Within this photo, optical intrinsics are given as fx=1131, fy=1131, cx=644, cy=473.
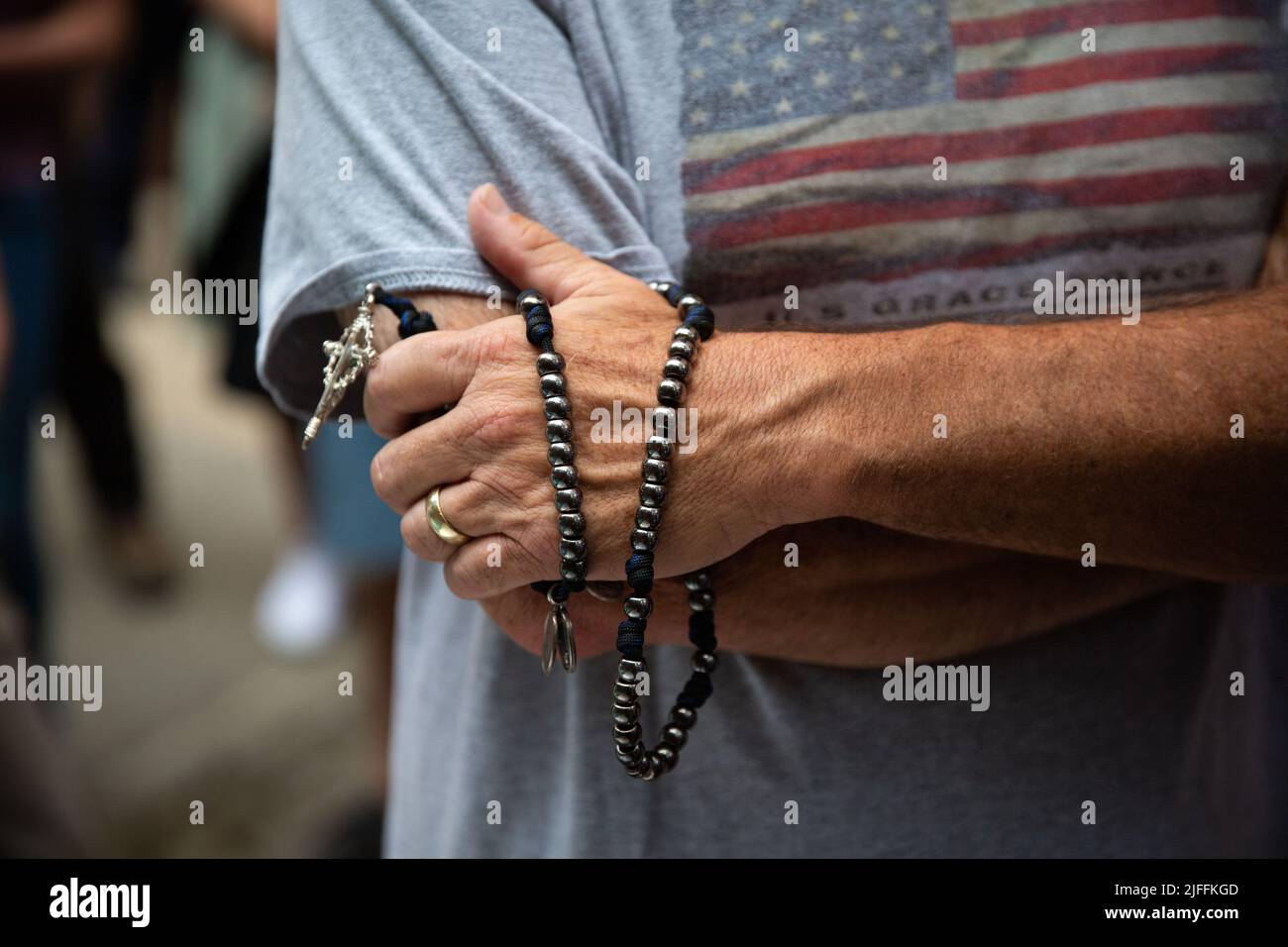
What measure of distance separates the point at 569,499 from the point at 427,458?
0.14 metres

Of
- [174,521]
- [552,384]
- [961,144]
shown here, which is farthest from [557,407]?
[174,521]

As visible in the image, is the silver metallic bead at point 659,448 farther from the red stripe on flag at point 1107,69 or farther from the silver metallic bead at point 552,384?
the red stripe on flag at point 1107,69

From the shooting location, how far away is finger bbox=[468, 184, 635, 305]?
102 cm

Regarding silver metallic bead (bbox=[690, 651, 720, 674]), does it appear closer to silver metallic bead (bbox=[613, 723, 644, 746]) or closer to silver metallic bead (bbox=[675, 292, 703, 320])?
silver metallic bead (bbox=[613, 723, 644, 746])

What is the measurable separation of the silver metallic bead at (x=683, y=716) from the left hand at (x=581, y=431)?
172 mm

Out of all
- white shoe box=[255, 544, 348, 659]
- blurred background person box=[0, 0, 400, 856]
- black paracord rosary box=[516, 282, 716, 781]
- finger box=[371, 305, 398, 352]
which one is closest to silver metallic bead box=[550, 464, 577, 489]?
black paracord rosary box=[516, 282, 716, 781]

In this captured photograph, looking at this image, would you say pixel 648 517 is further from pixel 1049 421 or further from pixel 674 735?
pixel 1049 421

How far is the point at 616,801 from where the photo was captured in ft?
3.95

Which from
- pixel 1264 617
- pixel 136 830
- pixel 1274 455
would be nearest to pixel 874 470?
pixel 1274 455

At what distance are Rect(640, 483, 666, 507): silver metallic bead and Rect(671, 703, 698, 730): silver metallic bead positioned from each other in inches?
9.8

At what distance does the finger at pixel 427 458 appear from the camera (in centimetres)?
98

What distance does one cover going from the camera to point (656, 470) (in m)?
0.96

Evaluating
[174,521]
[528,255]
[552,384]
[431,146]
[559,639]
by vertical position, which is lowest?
[559,639]

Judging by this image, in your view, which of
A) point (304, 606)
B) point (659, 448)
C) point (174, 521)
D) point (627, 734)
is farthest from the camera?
point (174, 521)
